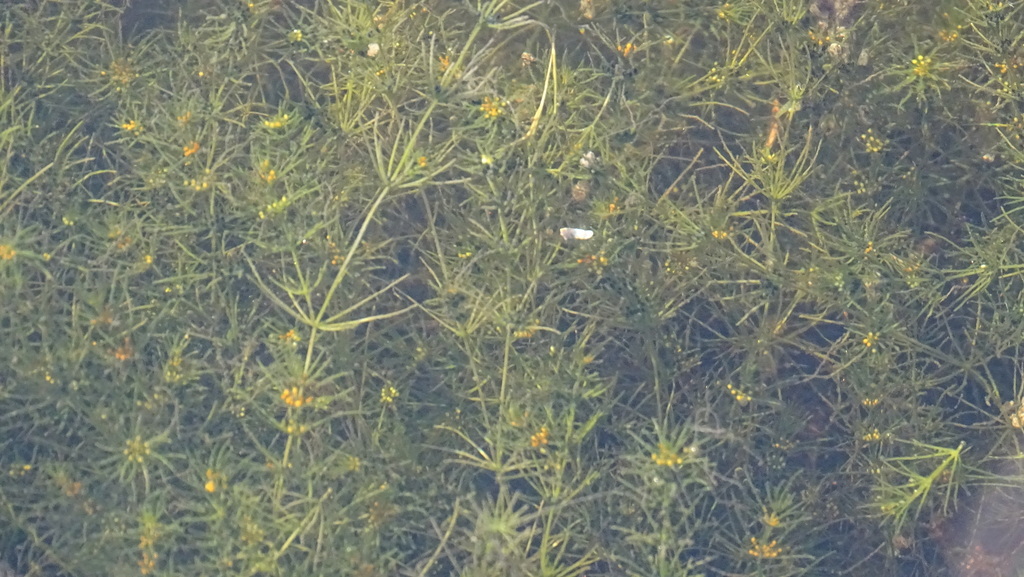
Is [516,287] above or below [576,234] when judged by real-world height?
below

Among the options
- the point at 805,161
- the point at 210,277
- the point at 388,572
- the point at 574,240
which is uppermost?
the point at 805,161

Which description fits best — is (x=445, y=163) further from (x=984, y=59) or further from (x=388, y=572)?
(x=984, y=59)

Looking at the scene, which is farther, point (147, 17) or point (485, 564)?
point (147, 17)

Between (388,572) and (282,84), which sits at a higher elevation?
(282,84)

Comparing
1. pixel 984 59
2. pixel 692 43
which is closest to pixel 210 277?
pixel 692 43
